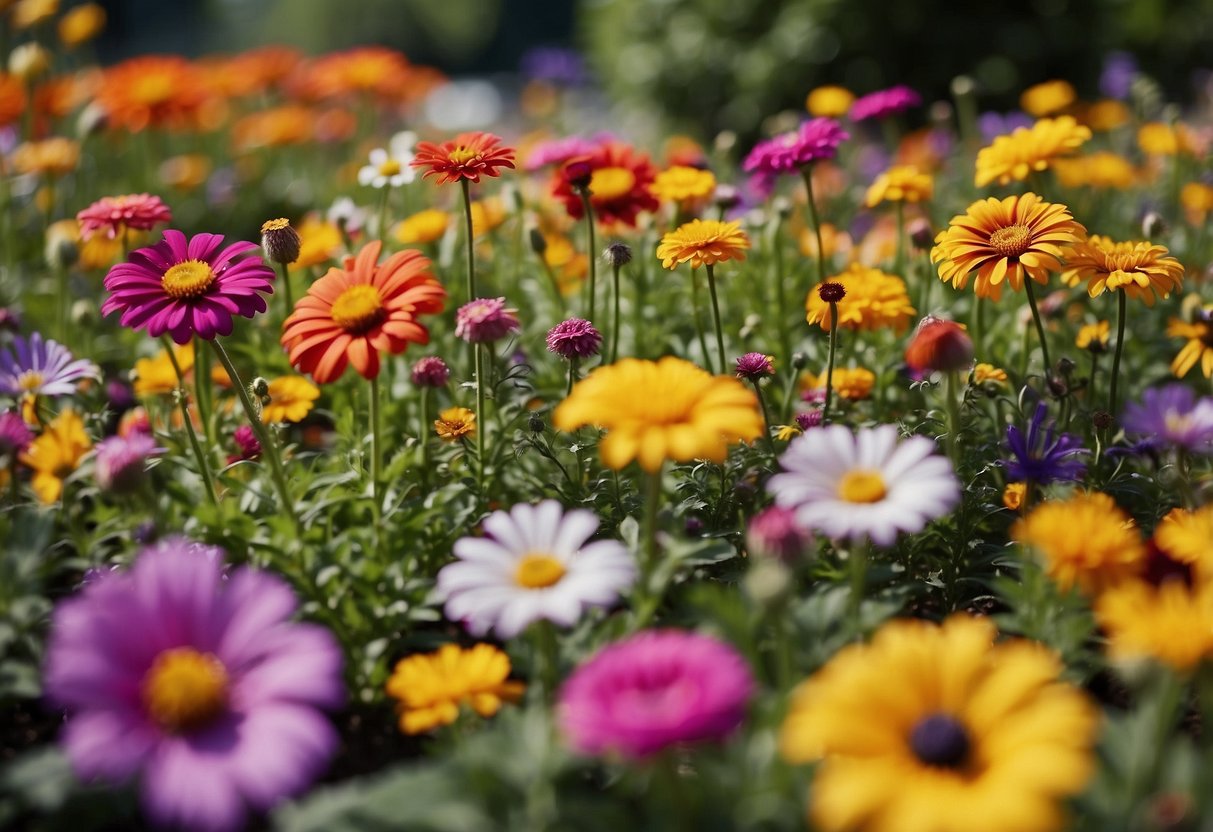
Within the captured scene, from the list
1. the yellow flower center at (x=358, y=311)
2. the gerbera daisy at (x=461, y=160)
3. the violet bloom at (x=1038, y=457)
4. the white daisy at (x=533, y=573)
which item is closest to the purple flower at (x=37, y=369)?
the yellow flower center at (x=358, y=311)

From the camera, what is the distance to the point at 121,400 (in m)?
3.02

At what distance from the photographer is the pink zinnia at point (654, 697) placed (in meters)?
1.28


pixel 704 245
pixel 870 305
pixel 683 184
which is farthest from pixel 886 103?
pixel 704 245

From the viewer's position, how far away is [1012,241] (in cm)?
229

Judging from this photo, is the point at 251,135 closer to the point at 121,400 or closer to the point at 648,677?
the point at 121,400

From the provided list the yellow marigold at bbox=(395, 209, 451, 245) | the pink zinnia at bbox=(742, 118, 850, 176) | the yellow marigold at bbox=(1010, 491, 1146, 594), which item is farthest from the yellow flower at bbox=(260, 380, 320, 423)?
the yellow marigold at bbox=(1010, 491, 1146, 594)

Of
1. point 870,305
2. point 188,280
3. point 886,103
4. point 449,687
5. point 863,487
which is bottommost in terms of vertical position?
point 449,687

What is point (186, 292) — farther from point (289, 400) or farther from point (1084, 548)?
point (1084, 548)

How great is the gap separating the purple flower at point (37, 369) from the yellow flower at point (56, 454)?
0.32 feet

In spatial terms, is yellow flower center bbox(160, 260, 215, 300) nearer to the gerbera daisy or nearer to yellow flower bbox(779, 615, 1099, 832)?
the gerbera daisy

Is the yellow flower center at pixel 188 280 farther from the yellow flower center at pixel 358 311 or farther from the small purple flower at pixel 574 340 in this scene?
the small purple flower at pixel 574 340

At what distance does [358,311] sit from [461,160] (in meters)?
0.55

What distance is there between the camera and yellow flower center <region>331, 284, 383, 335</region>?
2.01 m

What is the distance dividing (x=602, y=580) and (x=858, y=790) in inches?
21.9
